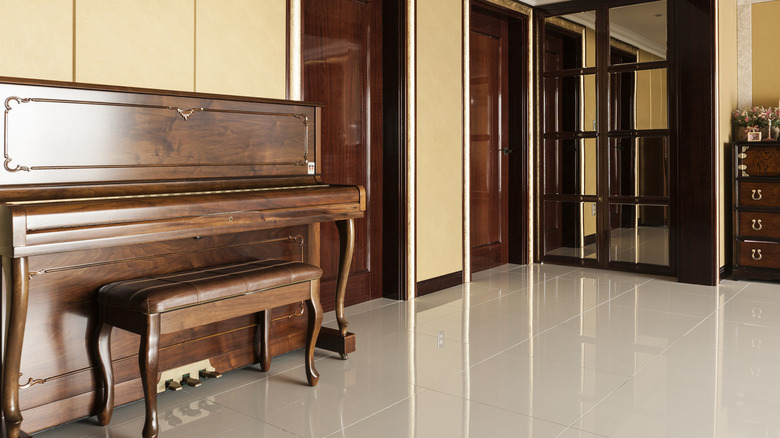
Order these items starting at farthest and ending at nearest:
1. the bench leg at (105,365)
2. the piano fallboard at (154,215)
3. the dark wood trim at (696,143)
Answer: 1. the dark wood trim at (696,143)
2. the bench leg at (105,365)
3. the piano fallboard at (154,215)

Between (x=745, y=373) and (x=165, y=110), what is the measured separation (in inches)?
119

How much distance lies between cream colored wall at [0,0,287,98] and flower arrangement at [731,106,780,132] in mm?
4180

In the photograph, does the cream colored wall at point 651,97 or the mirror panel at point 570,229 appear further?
the mirror panel at point 570,229

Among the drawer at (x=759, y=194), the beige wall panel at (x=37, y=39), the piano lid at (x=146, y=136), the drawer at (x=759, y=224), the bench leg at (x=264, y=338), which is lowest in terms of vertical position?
the bench leg at (x=264, y=338)

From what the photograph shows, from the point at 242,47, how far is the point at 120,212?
1519mm

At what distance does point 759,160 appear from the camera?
5363mm

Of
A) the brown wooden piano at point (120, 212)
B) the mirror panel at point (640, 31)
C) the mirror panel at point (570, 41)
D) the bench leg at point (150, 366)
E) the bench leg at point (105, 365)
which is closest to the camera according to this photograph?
the brown wooden piano at point (120, 212)

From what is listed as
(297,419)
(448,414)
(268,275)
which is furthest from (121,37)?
(448,414)

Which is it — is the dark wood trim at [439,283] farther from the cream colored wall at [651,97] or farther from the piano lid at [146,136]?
the cream colored wall at [651,97]

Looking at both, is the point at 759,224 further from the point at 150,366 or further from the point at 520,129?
the point at 150,366

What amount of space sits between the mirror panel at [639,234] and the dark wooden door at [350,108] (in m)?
2.46

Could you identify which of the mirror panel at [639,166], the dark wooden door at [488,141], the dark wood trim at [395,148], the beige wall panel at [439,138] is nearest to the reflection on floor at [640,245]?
the mirror panel at [639,166]

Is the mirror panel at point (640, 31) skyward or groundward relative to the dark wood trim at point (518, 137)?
skyward

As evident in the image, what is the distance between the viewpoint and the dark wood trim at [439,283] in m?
4.93
